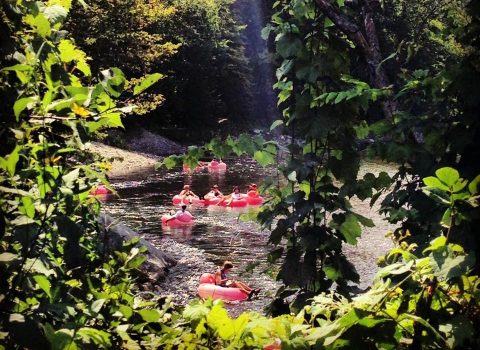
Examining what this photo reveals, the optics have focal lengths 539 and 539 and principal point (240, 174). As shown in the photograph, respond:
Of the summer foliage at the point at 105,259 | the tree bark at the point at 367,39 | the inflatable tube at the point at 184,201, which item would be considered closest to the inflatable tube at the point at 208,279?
the inflatable tube at the point at 184,201

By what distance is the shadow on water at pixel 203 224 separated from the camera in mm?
12039

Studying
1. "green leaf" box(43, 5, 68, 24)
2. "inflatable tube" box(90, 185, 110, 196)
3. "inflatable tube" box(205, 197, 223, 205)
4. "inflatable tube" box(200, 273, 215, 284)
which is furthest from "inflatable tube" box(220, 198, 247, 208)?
"green leaf" box(43, 5, 68, 24)

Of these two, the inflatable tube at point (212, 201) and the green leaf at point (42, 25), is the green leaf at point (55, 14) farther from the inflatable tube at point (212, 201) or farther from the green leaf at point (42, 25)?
the inflatable tube at point (212, 201)

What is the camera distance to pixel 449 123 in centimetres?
305

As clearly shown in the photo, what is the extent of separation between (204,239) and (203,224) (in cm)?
198

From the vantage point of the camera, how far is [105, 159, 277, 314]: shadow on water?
39.5 ft

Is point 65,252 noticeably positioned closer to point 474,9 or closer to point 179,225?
point 474,9

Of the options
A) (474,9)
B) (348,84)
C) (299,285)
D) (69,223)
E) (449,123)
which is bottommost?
(299,285)

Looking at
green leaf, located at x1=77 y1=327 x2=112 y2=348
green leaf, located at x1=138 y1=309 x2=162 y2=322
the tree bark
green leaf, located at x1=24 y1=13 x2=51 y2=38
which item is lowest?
green leaf, located at x1=138 y1=309 x2=162 y2=322


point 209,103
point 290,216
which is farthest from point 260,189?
point 209,103

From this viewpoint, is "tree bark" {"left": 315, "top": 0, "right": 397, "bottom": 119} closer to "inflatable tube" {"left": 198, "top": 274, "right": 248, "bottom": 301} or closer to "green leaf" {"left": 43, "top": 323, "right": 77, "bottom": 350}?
"green leaf" {"left": 43, "top": 323, "right": 77, "bottom": 350}

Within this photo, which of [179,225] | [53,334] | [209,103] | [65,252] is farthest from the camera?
[209,103]

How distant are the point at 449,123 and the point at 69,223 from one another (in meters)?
2.31

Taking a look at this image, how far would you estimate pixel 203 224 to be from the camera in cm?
1633
